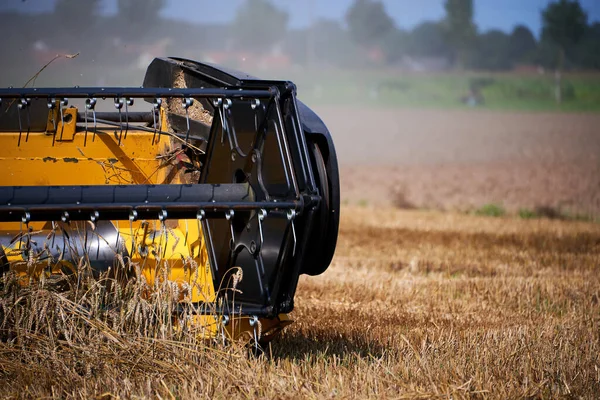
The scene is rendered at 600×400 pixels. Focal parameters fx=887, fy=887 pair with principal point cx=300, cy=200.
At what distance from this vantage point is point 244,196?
12.3ft

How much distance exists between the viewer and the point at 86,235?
3770 mm

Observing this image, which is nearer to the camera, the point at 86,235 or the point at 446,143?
the point at 86,235

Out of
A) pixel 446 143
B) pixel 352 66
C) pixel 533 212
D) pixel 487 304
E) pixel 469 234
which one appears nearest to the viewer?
pixel 487 304

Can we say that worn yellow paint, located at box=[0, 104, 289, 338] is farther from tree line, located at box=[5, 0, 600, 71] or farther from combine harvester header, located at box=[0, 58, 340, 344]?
tree line, located at box=[5, 0, 600, 71]

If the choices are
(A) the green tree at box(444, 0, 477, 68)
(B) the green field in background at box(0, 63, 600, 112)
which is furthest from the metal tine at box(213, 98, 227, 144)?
(A) the green tree at box(444, 0, 477, 68)

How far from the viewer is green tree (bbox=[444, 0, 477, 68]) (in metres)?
22.8

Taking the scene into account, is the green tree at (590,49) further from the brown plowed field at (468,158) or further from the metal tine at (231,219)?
the metal tine at (231,219)

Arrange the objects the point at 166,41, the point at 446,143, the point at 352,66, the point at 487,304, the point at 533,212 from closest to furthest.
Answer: the point at 487,304
the point at 533,212
the point at 166,41
the point at 446,143
the point at 352,66

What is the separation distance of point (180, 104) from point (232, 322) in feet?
4.60

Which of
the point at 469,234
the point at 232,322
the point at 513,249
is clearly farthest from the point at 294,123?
the point at 469,234

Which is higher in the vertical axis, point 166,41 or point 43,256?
point 166,41

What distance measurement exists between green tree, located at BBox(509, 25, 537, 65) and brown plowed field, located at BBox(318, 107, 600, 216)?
5.32 feet

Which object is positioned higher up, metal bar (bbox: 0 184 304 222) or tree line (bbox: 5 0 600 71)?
tree line (bbox: 5 0 600 71)

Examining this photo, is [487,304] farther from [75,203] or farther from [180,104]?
[75,203]
